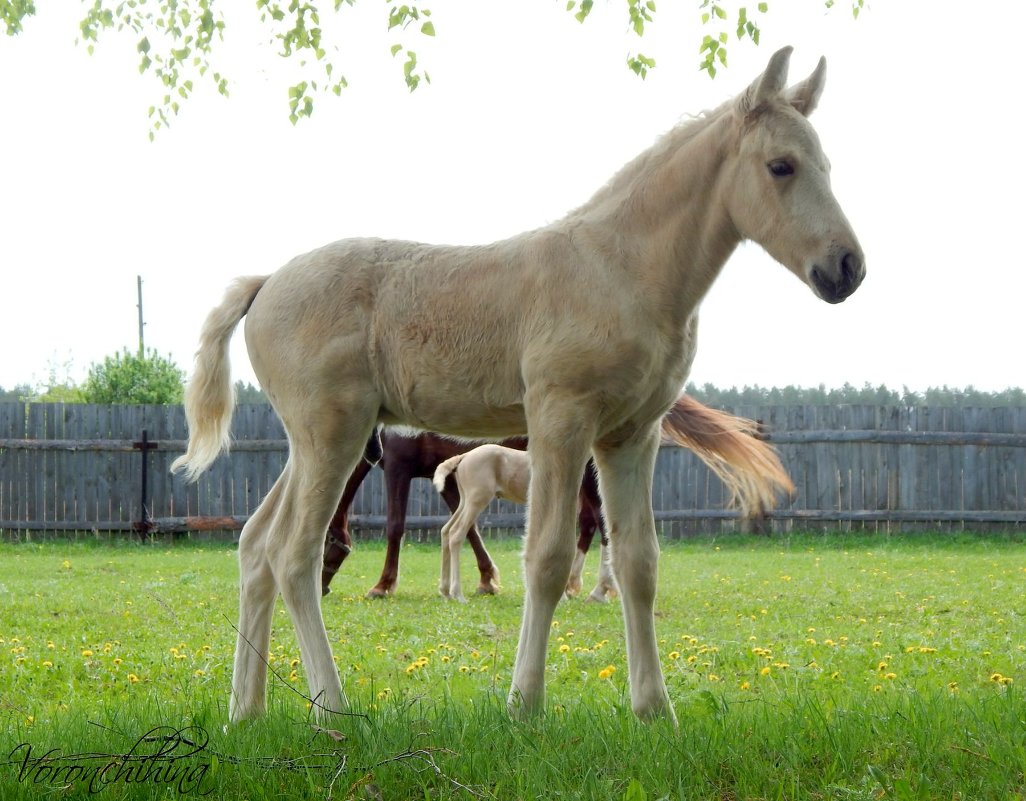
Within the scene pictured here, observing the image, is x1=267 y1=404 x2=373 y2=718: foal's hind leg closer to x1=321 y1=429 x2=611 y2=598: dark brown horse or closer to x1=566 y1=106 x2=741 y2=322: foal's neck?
x1=566 y1=106 x2=741 y2=322: foal's neck

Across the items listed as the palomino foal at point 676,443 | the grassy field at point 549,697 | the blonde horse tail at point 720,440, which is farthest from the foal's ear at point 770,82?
the blonde horse tail at point 720,440

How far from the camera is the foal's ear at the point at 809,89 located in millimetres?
3631

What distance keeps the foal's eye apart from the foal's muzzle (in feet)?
1.13

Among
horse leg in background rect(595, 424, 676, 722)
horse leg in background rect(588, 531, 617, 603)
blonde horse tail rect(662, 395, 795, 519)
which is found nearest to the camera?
horse leg in background rect(595, 424, 676, 722)

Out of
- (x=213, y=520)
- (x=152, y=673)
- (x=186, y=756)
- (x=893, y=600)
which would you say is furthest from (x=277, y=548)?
(x=213, y=520)

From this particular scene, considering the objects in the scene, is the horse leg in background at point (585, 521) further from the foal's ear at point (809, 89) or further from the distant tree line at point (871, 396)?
the distant tree line at point (871, 396)

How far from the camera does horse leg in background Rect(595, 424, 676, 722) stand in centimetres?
375

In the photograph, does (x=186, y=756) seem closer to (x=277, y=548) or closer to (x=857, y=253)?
(x=277, y=548)

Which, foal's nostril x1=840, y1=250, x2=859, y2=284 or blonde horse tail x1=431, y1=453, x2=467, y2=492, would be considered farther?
blonde horse tail x1=431, y1=453, x2=467, y2=492

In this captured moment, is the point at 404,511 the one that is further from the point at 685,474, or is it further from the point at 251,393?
the point at 251,393

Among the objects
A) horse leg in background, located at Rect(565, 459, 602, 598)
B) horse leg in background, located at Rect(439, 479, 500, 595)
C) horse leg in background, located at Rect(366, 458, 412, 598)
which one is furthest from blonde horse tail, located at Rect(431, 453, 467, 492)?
horse leg in background, located at Rect(565, 459, 602, 598)

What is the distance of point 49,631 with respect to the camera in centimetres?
719

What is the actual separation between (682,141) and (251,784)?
2606 mm

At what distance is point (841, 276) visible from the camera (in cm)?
334
